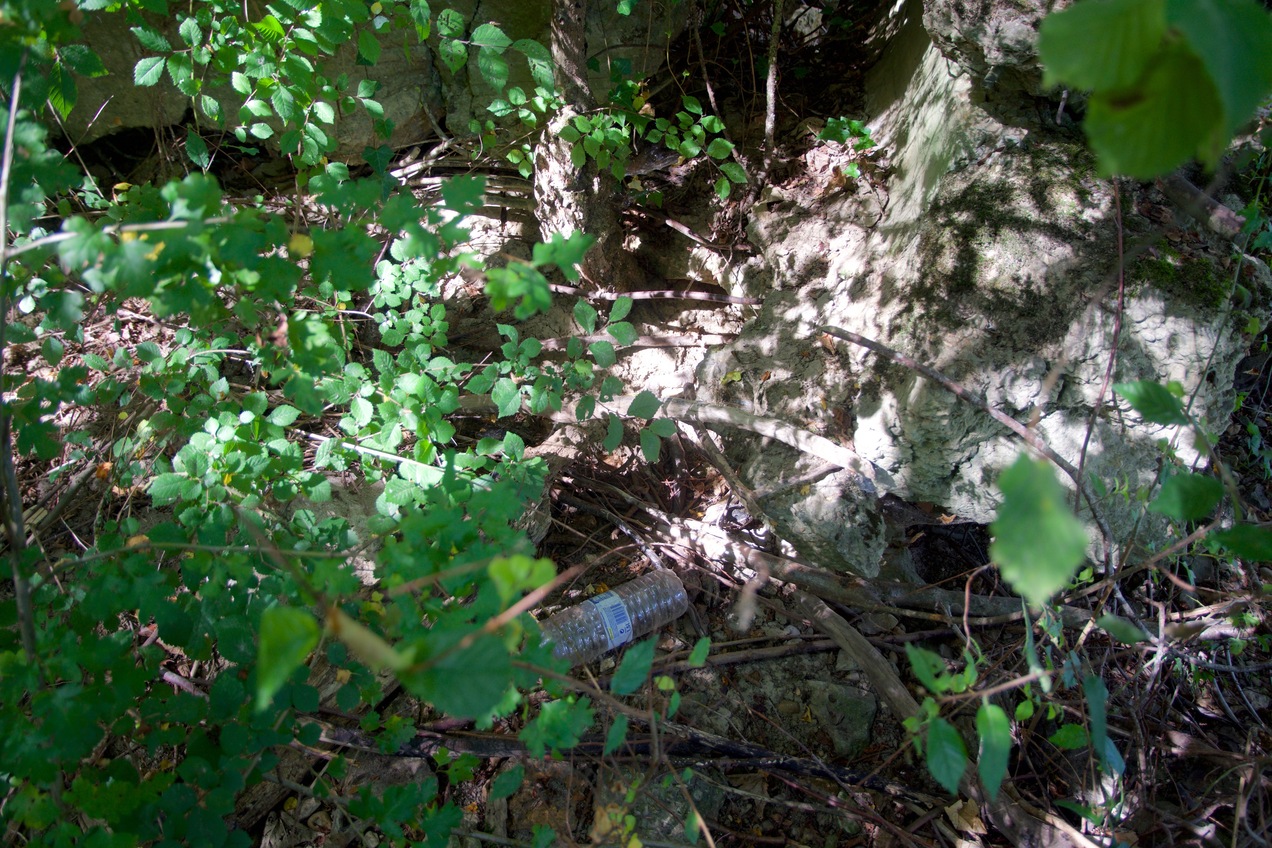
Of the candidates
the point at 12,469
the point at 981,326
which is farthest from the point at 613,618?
the point at 12,469

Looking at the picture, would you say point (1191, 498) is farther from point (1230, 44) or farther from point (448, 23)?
point (448, 23)

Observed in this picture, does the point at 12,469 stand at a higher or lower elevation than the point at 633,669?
higher

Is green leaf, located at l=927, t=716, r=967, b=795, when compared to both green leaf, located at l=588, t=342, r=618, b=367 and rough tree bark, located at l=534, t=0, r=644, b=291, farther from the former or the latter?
rough tree bark, located at l=534, t=0, r=644, b=291

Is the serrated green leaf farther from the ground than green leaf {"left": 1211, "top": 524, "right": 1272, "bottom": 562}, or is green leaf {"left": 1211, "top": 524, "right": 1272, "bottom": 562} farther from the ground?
green leaf {"left": 1211, "top": 524, "right": 1272, "bottom": 562}

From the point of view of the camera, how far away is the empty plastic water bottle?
230cm

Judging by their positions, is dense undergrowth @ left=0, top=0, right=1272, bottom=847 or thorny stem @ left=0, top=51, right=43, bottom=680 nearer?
dense undergrowth @ left=0, top=0, right=1272, bottom=847

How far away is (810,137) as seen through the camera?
10.1 ft

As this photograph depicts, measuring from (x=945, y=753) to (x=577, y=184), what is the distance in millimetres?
2348

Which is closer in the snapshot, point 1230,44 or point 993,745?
point 1230,44

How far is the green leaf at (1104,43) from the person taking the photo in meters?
0.65

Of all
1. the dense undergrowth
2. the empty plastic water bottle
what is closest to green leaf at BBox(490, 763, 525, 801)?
the dense undergrowth

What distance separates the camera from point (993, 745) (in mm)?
1053

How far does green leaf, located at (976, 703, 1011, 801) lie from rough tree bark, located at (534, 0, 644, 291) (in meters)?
2.07

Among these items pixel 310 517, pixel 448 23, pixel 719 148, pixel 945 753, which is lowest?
pixel 310 517
